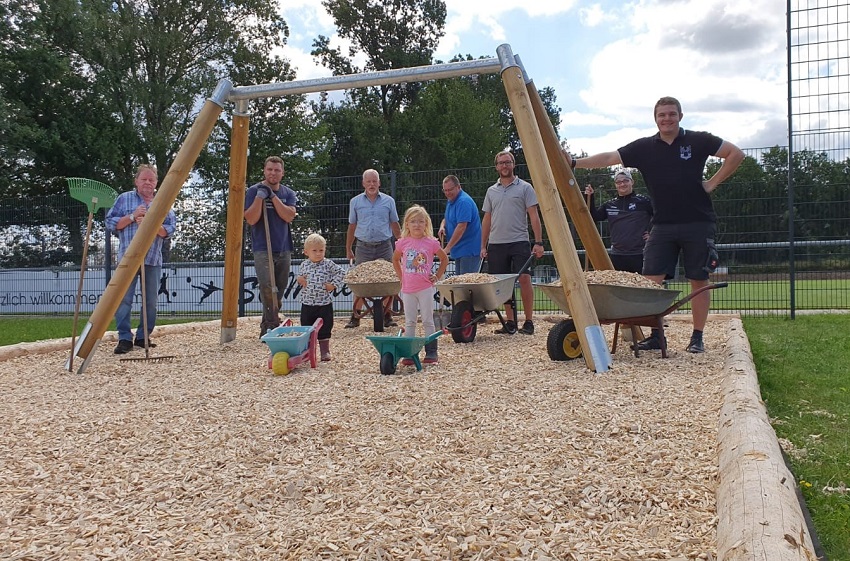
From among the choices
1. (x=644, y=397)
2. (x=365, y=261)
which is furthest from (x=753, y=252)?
(x=644, y=397)

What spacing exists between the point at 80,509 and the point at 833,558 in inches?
92.3

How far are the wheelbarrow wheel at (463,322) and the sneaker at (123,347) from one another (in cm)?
288

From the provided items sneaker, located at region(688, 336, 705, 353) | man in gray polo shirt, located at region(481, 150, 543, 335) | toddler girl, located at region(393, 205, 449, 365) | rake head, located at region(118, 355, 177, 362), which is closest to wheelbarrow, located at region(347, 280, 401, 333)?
man in gray polo shirt, located at region(481, 150, 543, 335)

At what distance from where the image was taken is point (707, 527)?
2.00 meters

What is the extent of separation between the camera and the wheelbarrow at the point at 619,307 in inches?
180

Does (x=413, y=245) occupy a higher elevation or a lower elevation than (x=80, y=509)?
higher

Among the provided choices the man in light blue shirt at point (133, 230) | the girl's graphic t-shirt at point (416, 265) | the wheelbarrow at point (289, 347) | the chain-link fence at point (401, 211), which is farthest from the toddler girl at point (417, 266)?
the chain-link fence at point (401, 211)

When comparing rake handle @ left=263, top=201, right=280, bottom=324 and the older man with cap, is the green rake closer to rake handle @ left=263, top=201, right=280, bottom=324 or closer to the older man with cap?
rake handle @ left=263, top=201, right=280, bottom=324

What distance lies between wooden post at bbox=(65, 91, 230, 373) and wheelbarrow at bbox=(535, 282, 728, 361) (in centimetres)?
294

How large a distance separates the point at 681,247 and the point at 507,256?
6.68ft

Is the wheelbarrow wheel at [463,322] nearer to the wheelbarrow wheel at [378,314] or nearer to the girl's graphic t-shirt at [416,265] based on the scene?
the girl's graphic t-shirt at [416,265]

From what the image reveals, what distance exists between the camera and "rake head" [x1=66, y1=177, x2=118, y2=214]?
16.7 feet

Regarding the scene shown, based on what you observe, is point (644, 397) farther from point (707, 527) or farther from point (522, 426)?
point (707, 527)

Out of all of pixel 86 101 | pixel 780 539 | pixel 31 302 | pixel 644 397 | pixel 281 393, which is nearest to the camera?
pixel 780 539
